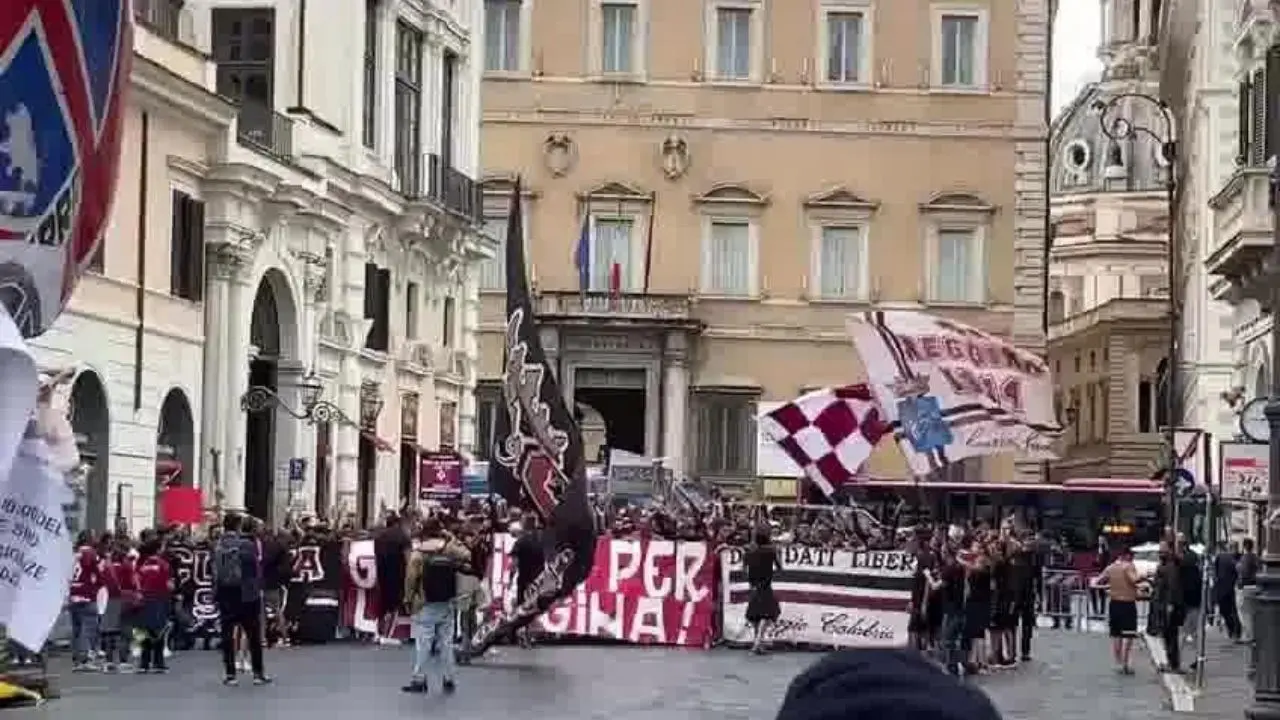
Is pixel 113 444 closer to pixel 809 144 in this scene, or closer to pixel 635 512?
pixel 635 512

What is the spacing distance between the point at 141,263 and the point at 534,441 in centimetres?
1055

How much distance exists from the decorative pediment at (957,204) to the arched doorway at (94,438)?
37.8 meters

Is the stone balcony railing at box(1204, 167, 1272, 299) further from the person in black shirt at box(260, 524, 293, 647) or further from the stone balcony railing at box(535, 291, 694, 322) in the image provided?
the stone balcony railing at box(535, 291, 694, 322)

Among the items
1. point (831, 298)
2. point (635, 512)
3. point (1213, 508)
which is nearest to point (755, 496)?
point (831, 298)

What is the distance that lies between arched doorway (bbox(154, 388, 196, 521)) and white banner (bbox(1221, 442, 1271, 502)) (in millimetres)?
16811

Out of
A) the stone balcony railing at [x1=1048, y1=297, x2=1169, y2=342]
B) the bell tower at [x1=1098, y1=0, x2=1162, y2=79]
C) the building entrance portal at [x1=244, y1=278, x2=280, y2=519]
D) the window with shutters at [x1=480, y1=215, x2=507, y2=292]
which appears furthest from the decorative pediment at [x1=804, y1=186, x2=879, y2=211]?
the bell tower at [x1=1098, y1=0, x2=1162, y2=79]

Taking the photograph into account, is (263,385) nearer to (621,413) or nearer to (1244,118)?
(1244,118)

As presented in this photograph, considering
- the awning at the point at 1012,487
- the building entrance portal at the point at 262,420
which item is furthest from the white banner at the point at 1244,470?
the awning at the point at 1012,487

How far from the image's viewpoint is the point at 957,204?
239 feet

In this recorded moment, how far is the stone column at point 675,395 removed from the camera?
72438mm

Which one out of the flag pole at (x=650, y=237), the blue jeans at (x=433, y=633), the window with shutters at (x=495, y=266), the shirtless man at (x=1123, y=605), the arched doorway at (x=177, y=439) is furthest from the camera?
the flag pole at (x=650, y=237)

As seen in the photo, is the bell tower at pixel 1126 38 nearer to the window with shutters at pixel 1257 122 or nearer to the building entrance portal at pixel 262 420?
the window with shutters at pixel 1257 122

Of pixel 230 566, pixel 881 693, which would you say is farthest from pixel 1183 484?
pixel 881 693

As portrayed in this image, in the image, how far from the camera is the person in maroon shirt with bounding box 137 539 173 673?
2950 cm
